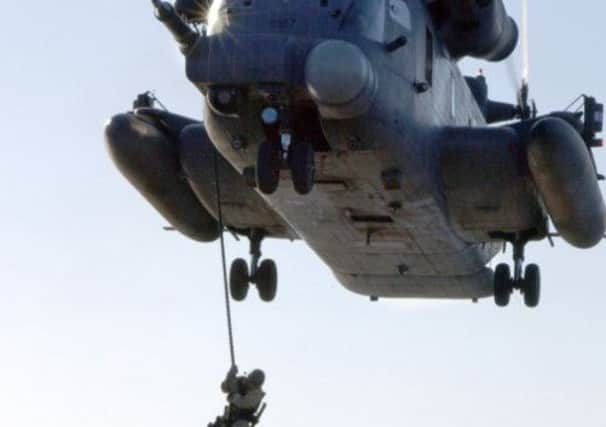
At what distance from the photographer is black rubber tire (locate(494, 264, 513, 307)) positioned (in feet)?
91.7

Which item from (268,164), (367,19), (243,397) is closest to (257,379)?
(243,397)

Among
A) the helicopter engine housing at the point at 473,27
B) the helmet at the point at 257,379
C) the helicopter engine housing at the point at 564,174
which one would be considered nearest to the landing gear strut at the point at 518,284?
the helicopter engine housing at the point at 564,174

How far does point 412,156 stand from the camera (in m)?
23.7

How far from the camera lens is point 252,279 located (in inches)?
1151

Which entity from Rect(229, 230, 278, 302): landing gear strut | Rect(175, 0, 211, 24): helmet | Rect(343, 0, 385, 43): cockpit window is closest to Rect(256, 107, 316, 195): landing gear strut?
Rect(343, 0, 385, 43): cockpit window

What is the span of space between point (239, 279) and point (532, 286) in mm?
4863

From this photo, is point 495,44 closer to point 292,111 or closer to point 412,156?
point 412,156

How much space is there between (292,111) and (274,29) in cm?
105

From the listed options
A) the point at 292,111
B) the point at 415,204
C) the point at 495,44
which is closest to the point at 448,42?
the point at 495,44

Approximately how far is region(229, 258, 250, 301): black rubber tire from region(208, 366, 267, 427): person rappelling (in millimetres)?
6377

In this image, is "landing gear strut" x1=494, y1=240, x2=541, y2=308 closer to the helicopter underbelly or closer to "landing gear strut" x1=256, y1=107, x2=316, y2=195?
the helicopter underbelly

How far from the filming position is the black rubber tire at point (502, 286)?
28.0 m

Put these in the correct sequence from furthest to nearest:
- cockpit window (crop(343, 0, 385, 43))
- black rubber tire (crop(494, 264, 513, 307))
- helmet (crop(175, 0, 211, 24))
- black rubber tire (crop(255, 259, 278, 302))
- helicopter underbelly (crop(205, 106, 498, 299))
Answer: black rubber tire (crop(255, 259, 278, 302)) < black rubber tire (crop(494, 264, 513, 307)) < helmet (crop(175, 0, 211, 24)) < helicopter underbelly (crop(205, 106, 498, 299)) < cockpit window (crop(343, 0, 385, 43))

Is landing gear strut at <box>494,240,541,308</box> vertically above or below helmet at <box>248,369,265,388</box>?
above
